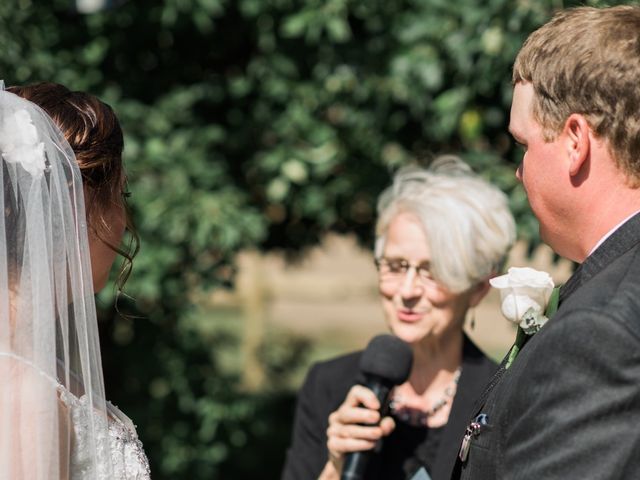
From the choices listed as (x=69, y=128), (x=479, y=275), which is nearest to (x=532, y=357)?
(x=69, y=128)

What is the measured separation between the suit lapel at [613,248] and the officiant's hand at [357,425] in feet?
4.34

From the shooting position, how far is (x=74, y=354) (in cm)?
229

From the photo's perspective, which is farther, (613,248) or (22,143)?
(22,143)

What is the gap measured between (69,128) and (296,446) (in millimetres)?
1751

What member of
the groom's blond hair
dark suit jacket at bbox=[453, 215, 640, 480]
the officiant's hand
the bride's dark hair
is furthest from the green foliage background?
dark suit jacket at bbox=[453, 215, 640, 480]

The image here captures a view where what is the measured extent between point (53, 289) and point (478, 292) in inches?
75.3

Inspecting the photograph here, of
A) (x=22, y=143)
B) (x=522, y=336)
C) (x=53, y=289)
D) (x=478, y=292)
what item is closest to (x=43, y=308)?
(x=53, y=289)

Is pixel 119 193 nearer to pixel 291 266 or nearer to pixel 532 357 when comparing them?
pixel 532 357

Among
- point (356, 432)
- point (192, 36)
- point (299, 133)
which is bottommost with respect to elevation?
point (356, 432)

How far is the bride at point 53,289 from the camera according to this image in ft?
6.88

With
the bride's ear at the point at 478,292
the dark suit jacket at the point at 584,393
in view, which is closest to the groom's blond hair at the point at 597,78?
the dark suit jacket at the point at 584,393

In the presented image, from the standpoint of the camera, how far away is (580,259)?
2.10m

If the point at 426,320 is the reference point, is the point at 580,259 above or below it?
above

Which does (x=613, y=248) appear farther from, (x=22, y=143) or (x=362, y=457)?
(x=362, y=457)
